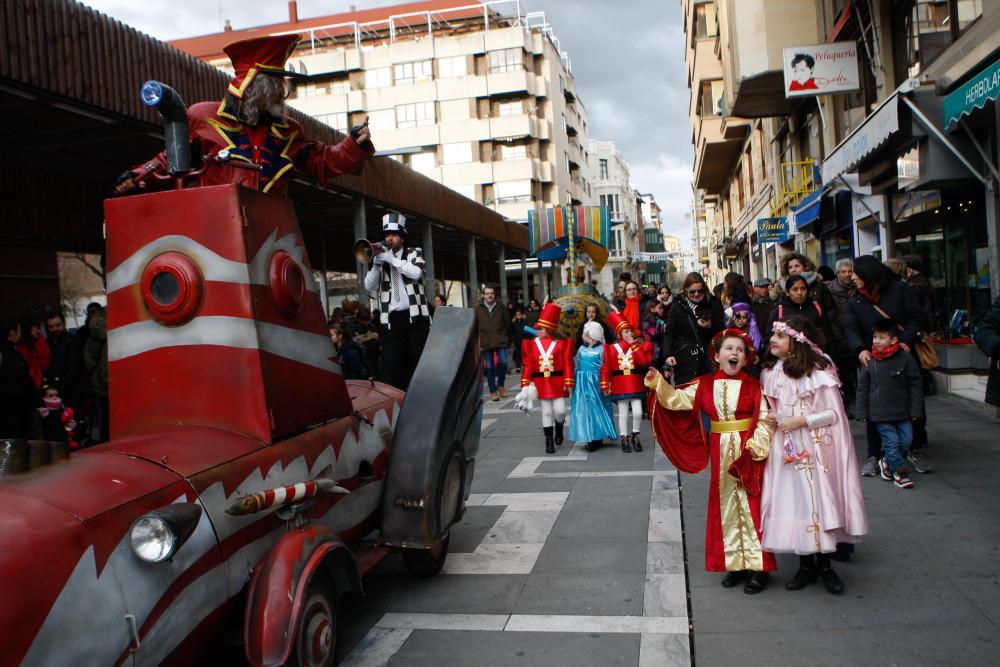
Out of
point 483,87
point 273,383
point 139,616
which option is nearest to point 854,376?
point 273,383

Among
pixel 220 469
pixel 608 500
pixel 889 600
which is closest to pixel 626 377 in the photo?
pixel 608 500

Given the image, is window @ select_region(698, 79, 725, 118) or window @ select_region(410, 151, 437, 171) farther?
window @ select_region(410, 151, 437, 171)

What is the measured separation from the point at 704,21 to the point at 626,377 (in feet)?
89.1

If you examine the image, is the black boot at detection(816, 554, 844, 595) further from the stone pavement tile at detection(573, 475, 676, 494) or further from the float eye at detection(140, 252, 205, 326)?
the float eye at detection(140, 252, 205, 326)

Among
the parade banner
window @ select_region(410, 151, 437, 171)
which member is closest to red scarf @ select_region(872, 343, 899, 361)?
the parade banner

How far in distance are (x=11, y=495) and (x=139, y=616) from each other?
0.54 m

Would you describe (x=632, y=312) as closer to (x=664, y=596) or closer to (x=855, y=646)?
(x=664, y=596)

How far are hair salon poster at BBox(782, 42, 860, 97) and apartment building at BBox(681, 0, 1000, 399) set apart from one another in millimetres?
59

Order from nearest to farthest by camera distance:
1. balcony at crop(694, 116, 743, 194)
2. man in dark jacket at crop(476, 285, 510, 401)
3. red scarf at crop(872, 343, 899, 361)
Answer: red scarf at crop(872, 343, 899, 361) < man in dark jacket at crop(476, 285, 510, 401) < balcony at crop(694, 116, 743, 194)

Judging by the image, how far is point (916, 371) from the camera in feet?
20.6

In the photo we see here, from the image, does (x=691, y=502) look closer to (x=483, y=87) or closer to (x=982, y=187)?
(x=982, y=187)

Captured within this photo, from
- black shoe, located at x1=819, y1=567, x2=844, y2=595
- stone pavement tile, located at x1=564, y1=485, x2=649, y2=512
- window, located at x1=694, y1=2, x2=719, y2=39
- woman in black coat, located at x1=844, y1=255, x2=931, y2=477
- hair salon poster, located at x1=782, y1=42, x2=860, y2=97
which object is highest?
window, located at x1=694, y1=2, x2=719, y2=39

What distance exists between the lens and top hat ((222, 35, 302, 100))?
3930mm

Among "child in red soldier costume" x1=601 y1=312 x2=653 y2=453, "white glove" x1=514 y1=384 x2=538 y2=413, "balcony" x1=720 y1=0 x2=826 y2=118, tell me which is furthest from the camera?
"balcony" x1=720 y1=0 x2=826 y2=118
